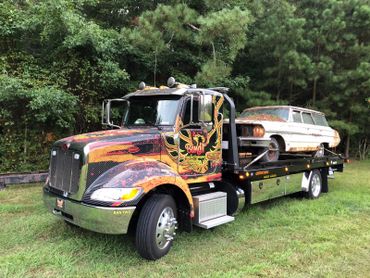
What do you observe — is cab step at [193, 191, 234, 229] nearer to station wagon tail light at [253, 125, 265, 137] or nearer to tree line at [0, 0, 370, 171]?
station wagon tail light at [253, 125, 265, 137]

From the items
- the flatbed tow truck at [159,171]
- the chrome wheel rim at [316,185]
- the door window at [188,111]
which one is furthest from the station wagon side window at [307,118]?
the door window at [188,111]

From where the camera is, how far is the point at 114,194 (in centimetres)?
428

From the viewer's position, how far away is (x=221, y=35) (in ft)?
35.7

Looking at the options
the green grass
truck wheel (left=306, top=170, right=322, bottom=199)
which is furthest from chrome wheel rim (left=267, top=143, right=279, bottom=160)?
truck wheel (left=306, top=170, right=322, bottom=199)

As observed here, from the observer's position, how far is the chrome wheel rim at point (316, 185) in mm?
8730

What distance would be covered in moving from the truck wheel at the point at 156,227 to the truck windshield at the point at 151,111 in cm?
122

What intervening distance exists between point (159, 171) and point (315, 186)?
18.1 ft

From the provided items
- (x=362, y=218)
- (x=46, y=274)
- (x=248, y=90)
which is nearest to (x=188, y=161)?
(x=46, y=274)

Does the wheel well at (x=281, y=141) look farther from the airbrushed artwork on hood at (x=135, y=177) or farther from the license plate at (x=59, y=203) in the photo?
the license plate at (x=59, y=203)

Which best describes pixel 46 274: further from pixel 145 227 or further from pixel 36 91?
pixel 36 91

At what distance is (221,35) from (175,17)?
1.57 metres

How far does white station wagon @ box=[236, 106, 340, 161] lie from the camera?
7.44 meters

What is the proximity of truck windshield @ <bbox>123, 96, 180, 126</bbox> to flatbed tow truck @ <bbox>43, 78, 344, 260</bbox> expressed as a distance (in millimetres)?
16

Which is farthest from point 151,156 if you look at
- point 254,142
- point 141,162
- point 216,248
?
point 254,142
